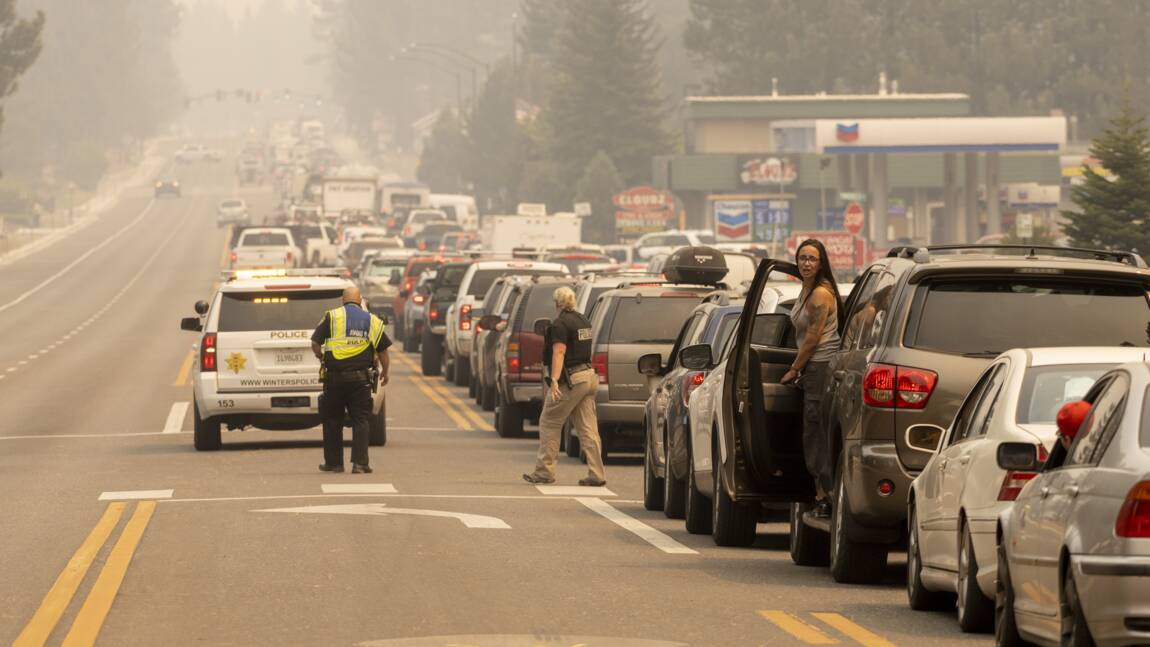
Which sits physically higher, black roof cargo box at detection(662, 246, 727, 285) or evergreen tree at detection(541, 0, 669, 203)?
evergreen tree at detection(541, 0, 669, 203)

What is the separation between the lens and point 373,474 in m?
22.3

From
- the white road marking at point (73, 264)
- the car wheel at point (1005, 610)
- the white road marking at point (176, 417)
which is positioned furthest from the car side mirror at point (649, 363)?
the white road marking at point (73, 264)

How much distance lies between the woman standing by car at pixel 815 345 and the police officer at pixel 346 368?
7881 millimetres

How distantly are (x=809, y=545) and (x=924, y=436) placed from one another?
2105 mm

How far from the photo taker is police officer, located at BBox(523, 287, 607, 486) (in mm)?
21203

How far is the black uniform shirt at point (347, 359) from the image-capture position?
22.5 m

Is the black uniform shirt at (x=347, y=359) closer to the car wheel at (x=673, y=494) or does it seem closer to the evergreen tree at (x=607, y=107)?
the car wheel at (x=673, y=494)

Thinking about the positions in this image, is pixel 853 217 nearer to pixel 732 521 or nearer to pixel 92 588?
pixel 732 521

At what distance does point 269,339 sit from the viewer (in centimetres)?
2523

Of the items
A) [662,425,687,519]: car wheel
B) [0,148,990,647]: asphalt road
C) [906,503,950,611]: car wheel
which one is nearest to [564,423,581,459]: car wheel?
[0,148,990,647]: asphalt road

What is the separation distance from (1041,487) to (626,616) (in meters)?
2.90

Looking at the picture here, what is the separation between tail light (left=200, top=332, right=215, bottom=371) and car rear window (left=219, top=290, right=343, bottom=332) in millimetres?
187

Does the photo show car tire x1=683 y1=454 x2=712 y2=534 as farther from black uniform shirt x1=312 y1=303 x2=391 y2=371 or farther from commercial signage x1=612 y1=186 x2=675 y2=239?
commercial signage x1=612 y1=186 x2=675 y2=239

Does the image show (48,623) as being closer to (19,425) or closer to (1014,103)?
(19,425)
